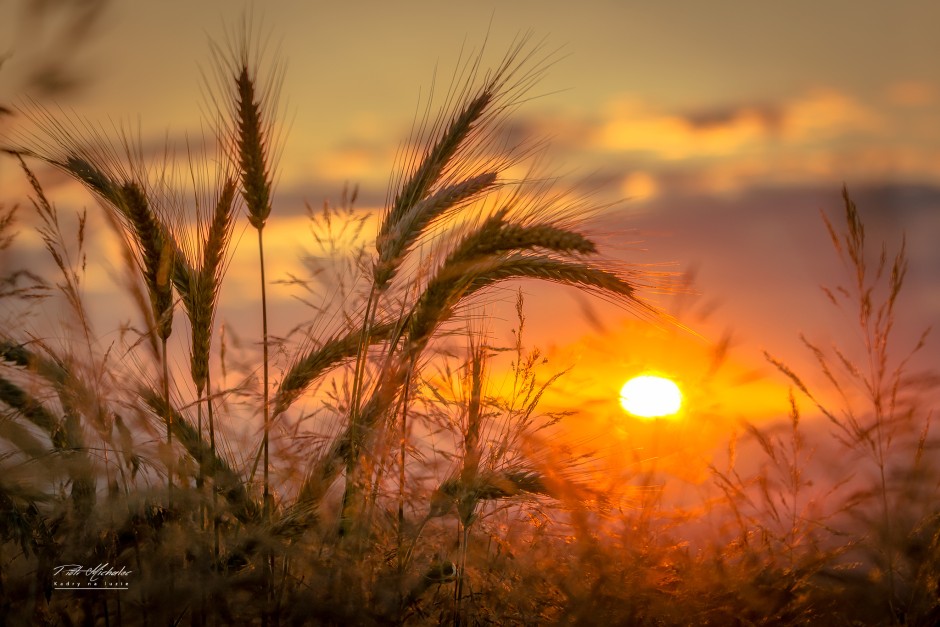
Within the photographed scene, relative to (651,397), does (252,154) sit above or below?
above

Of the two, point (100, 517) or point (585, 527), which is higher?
point (100, 517)

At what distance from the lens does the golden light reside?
10.6 ft

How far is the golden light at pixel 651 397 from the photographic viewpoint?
3.24m

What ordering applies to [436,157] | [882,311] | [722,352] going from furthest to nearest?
1. [722,352]
2. [882,311]
3. [436,157]

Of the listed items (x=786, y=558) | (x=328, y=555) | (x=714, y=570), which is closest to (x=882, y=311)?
(x=786, y=558)

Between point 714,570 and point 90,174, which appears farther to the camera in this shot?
point 90,174

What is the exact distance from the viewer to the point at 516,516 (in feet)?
9.38

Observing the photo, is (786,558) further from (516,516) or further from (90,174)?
(90,174)

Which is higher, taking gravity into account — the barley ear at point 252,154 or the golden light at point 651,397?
the barley ear at point 252,154

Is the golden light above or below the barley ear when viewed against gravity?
below

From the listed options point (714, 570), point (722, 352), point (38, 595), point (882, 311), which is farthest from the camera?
point (722, 352)

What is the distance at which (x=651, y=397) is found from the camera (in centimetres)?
341

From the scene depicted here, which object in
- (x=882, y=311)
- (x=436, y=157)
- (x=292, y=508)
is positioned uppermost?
(x=436, y=157)

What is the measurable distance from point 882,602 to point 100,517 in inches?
91.3
